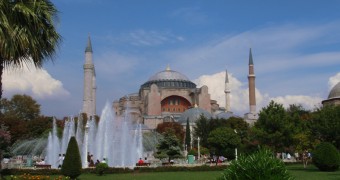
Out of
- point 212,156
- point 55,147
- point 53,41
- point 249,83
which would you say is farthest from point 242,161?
point 249,83

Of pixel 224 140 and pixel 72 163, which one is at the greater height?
pixel 224 140

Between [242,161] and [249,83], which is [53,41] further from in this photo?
[249,83]

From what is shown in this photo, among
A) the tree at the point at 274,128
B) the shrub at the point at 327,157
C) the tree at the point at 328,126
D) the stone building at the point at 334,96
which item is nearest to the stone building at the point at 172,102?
the stone building at the point at 334,96

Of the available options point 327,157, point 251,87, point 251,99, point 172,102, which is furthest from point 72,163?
point 172,102

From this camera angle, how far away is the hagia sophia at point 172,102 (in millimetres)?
68000

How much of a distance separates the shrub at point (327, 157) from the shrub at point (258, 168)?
1315 centimetres

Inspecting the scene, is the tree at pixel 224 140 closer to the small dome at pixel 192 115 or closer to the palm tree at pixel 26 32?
the palm tree at pixel 26 32

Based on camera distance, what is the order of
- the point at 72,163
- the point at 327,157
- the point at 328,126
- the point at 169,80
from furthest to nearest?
1. the point at 169,80
2. the point at 328,126
3. the point at 327,157
4. the point at 72,163

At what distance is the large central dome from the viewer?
80.2m

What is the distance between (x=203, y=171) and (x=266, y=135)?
19.6 feet

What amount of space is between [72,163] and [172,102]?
6321cm

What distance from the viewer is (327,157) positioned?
18.5 metres

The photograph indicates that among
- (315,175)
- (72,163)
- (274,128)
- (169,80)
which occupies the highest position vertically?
(169,80)

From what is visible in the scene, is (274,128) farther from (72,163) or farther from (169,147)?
(72,163)
